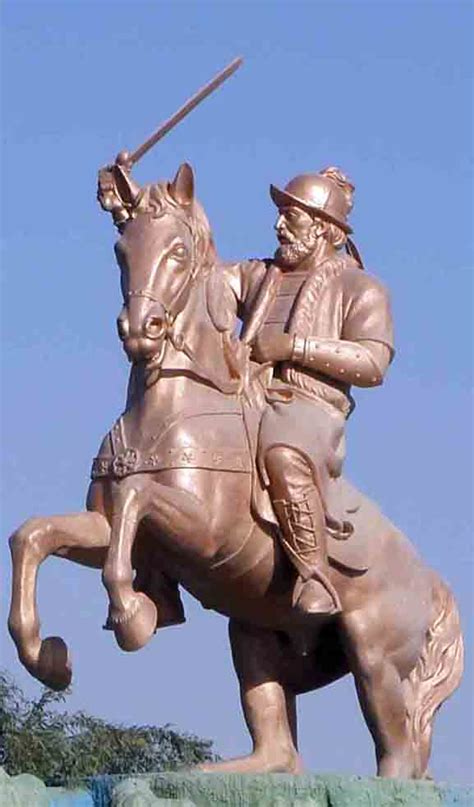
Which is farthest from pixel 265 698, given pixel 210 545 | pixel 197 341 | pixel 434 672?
pixel 197 341

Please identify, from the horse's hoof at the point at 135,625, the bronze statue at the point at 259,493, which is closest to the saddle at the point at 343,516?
the bronze statue at the point at 259,493

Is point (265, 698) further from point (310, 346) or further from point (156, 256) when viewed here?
point (156, 256)

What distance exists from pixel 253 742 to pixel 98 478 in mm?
1420

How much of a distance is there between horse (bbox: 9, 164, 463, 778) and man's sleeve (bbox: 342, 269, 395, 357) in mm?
444

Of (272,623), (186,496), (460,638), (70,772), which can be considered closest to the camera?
(186,496)

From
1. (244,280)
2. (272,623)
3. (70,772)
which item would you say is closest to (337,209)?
(244,280)

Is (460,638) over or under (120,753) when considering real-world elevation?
under

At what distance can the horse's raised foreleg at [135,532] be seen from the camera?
8125 millimetres

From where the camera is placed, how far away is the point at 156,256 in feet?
28.1

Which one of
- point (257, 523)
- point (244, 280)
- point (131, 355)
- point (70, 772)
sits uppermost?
point (70, 772)

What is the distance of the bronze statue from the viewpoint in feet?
Answer: 27.7

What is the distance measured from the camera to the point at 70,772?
21.9 meters

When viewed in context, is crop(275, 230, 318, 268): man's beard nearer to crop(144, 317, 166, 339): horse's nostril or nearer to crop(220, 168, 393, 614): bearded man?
crop(220, 168, 393, 614): bearded man

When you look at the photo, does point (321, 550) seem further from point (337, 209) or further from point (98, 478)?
point (337, 209)
